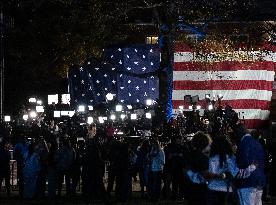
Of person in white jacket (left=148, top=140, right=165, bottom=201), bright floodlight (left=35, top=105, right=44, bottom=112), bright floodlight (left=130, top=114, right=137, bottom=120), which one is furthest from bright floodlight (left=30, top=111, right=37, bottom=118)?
person in white jacket (left=148, top=140, right=165, bottom=201)

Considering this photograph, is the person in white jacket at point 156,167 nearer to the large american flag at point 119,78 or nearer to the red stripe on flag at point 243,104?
the red stripe on flag at point 243,104

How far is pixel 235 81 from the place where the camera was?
37.8 m

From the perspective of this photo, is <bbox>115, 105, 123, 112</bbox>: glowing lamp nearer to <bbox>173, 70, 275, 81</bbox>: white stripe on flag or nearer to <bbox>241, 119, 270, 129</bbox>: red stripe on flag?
<bbox>173, 70, 275, 81</bbox>: white stripe on flag

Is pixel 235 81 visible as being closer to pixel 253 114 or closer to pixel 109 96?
pixel 253 114

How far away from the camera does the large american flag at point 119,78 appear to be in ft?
153

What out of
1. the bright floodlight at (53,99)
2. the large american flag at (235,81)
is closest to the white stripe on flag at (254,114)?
the large american flag at (235,81)

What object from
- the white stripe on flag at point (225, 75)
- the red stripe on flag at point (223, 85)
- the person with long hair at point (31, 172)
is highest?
the white stripe on flag at point (225, 75)

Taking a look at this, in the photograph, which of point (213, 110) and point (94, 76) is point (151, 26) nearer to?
point (94, 76)

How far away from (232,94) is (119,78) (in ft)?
37.2

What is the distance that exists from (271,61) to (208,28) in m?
6.35

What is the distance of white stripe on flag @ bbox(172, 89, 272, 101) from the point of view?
3697 centimetres

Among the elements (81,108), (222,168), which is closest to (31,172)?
(222,168)

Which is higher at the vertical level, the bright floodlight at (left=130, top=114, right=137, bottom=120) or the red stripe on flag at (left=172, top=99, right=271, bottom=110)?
the red stripe on flag at (left=172, top=99, right=271, bottom=110)

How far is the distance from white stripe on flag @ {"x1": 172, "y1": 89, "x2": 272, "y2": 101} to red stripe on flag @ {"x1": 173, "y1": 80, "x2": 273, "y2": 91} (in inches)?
6.4
